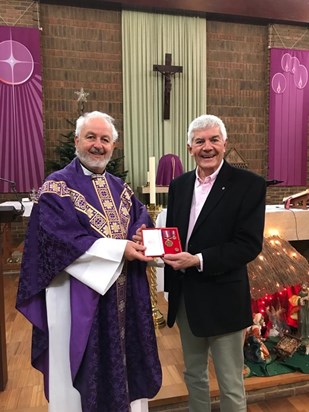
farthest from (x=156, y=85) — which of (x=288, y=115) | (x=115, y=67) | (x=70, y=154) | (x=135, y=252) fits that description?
(x=135, y=252)

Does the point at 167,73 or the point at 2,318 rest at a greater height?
the point at 167,73

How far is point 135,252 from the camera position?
1.59m

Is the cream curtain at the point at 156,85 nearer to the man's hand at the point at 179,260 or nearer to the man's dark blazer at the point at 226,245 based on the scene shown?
the man's dark blazer at the point at 226,245

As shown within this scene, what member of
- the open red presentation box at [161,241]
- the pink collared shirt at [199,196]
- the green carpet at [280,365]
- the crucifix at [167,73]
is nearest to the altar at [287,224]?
the green carpet at [280,365]

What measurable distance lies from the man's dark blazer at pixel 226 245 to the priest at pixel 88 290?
25 centimetres

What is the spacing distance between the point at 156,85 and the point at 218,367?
5.45m

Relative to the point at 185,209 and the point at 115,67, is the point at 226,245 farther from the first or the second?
the point at 115,67

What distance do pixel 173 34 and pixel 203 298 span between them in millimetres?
5734

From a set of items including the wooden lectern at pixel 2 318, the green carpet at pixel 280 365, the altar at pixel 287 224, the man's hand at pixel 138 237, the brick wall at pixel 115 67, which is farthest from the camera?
the brick wall at pixel 115 67

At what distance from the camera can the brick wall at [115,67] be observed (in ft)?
19.7

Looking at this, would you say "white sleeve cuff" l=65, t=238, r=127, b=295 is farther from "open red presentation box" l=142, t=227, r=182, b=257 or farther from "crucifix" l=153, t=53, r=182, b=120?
"crucifix" l=153, t=53, r=182, b=120

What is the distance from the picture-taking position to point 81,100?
5969 millimetres

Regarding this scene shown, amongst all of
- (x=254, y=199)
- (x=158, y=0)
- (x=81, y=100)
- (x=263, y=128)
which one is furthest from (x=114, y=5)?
(x=254, y=199)

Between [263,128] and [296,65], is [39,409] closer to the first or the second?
[263,128]
